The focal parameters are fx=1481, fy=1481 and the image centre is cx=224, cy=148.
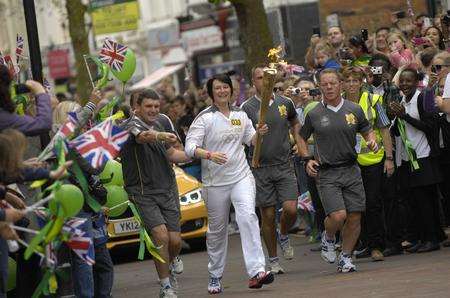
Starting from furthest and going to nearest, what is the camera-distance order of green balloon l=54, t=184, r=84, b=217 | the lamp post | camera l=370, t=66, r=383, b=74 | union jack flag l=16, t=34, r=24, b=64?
camera l=370, t=66, r=383, b=74
union jack flag l=16, t=34, r=24, b=64
the lamp post
green balloon l=54, t=184, r=84, b=217

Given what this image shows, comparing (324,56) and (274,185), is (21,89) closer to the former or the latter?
(274,185)

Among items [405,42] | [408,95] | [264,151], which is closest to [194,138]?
[264,151]

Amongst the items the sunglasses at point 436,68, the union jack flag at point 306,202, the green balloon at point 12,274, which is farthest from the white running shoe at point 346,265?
the union jack flag at point 306,202

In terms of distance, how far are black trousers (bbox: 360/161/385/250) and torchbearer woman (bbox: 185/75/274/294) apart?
6.62 ft

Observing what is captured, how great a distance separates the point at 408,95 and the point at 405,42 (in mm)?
2660

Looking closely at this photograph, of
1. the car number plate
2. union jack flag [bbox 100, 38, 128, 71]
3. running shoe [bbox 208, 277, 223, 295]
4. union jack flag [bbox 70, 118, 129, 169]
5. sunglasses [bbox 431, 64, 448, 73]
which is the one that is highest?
union jack flag [bbox 100, 38, 128, 71]

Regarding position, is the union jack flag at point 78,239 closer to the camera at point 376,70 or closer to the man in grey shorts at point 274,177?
the man in grey shorts at point 274,177

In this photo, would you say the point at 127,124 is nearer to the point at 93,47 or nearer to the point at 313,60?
the point at 313,60

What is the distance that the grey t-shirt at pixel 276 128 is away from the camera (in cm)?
1573

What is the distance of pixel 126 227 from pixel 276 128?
12.4 feet

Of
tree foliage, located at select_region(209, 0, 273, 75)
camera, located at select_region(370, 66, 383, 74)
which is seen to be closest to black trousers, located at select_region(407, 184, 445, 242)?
camera, located at select_region(370, 66, 383, 74)

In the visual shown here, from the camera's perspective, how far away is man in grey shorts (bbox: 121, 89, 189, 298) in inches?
542

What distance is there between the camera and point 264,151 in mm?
15734

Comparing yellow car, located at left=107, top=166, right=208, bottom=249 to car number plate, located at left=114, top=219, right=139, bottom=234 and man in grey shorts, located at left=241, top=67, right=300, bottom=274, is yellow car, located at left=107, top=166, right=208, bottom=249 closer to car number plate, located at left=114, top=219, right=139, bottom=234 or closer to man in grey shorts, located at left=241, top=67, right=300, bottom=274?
car number plate, located at left=114, top=219, right=139, bottom=234
